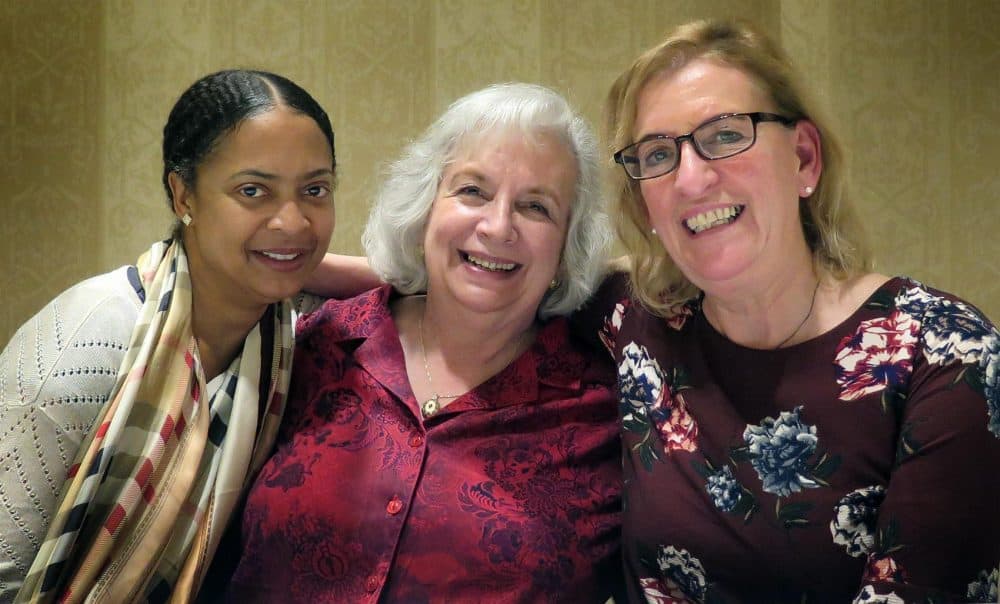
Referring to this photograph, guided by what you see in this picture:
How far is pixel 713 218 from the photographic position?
4.57 ft

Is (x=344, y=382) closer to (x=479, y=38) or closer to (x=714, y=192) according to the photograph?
(x=714, y=192)

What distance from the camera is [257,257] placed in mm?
1660

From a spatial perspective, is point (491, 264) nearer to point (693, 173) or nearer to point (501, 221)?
point (501, 221)

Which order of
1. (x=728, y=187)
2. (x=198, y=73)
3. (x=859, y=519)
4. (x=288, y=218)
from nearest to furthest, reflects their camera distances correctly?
(x=859, y=519) → (x=728, y=187) → (x=288, y=218) → (x=198, y=73)

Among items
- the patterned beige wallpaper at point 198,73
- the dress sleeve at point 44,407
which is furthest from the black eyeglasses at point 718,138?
the patterned beige wallpaper at point 198,73

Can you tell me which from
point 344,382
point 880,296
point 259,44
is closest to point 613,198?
point 880,296

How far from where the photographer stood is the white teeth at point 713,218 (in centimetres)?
138

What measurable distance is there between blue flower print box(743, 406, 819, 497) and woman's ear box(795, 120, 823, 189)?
0.39 meters

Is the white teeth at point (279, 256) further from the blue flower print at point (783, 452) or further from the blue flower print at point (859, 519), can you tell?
the blue flower print at point (859, 519)

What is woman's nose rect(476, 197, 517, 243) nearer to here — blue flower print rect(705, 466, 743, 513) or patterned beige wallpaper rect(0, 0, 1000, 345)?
blue flower print rect(705, 466, 743, 513)

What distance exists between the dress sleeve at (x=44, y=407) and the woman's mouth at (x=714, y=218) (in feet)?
3.39

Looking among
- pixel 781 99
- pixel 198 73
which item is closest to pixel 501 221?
pixel 781 99

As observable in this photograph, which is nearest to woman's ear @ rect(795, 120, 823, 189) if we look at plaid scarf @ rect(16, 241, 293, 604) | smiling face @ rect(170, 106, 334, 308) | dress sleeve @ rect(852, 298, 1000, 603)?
dress sleeve @ rect(852, 298, 1000, 603)

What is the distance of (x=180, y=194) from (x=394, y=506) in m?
0.73
